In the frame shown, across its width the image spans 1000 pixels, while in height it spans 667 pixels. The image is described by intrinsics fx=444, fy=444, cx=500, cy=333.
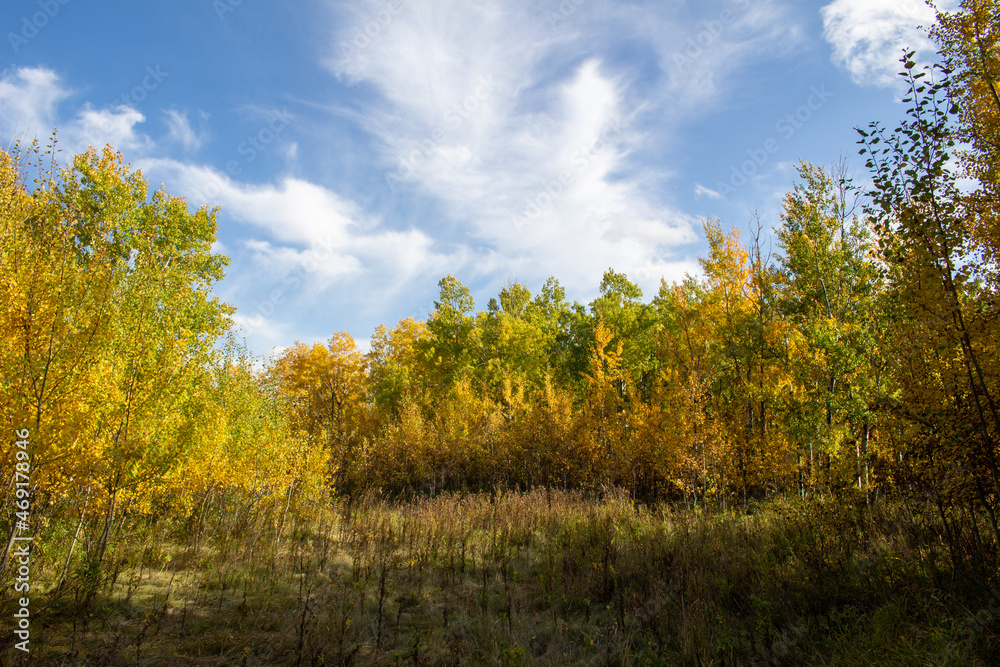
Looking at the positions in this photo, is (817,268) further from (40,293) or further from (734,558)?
(40,293)

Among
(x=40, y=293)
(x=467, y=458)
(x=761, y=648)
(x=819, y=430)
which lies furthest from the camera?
(x=467, y=458)

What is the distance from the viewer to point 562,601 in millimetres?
6504

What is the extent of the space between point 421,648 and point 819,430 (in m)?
9.80

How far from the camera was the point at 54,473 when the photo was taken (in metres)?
5.44

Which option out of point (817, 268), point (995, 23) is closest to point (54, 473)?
point (995, 23)

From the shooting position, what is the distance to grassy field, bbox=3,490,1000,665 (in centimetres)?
462

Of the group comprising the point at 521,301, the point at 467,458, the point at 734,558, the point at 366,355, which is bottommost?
the point at 734,558

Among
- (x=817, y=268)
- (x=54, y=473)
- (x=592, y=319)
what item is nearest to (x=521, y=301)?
(x=592, y=319)

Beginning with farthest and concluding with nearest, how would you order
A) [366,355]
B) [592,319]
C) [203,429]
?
[366,355], [592,319], [203,429]

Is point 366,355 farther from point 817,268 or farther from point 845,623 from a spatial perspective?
point 845,623

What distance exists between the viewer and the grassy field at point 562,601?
4625mm

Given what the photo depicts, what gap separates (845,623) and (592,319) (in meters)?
24.1

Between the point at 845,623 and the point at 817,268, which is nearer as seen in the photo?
the point at 845,623

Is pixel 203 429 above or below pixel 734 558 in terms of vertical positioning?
above
